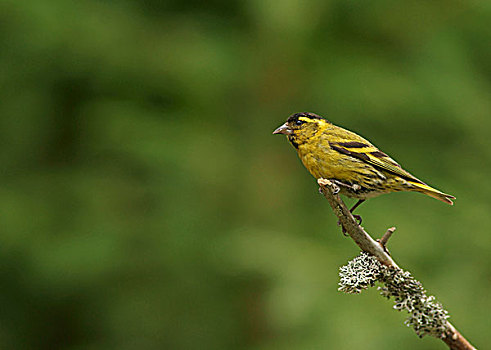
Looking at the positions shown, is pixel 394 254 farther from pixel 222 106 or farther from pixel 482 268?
pixel 222 106

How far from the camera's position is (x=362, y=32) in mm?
Answer: 5707

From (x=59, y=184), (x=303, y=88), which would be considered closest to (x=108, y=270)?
(x=59, y=184)

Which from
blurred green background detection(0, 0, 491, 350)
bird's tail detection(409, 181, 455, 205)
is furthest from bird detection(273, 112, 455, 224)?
blurred green background detection(0, 0, 491, 350)

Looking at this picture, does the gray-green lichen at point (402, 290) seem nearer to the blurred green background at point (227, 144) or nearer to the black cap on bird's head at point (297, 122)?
the black cap on bird's head at point (297, 122)

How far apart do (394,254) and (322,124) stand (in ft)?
7.38

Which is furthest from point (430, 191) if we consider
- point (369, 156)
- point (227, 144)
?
point (227, 144)

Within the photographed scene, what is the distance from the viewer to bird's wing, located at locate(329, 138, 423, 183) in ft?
9.52

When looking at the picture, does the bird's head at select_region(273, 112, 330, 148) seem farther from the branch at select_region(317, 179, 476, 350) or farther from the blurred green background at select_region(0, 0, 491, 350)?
the blurred green background at select_region(0, 0, 491, 350)

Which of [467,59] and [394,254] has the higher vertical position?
[467,59]

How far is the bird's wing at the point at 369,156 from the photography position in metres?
2.90

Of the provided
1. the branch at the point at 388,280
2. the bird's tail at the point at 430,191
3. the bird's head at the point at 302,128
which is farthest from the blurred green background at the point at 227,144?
the branch at the point at 388,280

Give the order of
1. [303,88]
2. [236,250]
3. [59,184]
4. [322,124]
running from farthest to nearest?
[59,184], [303,88], [236,250], [322,124]

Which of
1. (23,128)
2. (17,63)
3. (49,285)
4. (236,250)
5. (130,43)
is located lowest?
(49,285)

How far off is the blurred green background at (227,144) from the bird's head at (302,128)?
5.95ft
